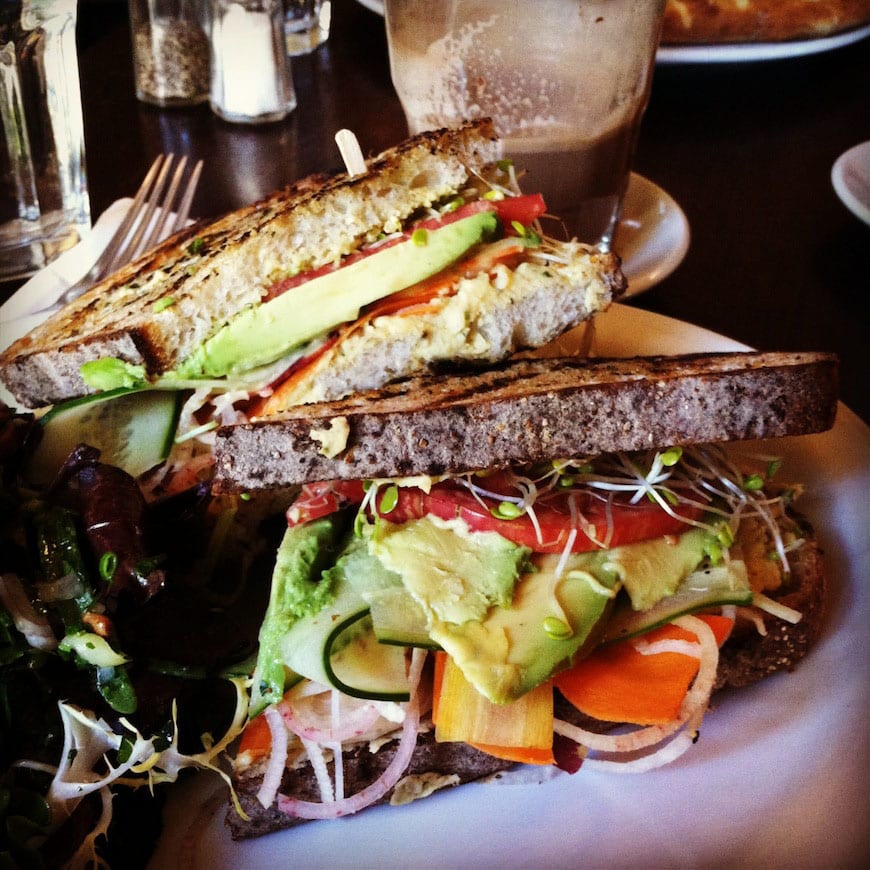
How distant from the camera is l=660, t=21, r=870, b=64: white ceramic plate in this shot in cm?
412

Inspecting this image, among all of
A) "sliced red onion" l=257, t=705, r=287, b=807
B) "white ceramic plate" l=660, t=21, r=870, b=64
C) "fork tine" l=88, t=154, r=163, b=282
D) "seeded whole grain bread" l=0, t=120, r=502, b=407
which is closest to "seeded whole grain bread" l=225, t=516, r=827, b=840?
"sliced red onion" l=257, t=705, r=287, b=807

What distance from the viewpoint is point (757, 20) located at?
4129mm

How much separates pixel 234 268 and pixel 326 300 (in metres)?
0.21

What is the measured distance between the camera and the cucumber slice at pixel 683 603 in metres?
1.38

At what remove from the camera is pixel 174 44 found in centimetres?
360

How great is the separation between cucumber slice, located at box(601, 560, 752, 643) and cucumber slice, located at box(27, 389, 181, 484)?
95cm

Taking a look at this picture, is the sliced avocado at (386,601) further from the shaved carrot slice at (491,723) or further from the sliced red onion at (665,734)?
the sliced red onion at (665,734)

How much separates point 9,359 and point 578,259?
1.24 metres

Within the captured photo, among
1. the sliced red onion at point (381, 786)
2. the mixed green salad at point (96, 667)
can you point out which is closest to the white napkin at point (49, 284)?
the mixed green salad at point (96, 667)

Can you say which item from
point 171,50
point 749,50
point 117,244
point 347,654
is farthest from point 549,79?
point 749,50

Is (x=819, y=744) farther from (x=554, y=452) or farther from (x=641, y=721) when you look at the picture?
(x=554, y=452)

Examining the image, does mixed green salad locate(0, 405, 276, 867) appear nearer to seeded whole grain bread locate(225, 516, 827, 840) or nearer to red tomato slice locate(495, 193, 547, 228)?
seeded whole grain bread locate(225, 516, 827, 840)

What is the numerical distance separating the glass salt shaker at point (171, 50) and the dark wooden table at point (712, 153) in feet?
0.28

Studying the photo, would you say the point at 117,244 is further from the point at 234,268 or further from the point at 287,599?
the point at 287,599
